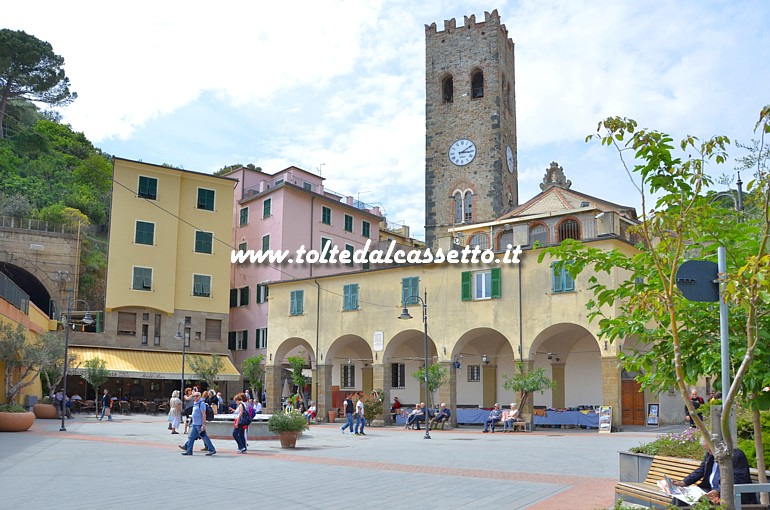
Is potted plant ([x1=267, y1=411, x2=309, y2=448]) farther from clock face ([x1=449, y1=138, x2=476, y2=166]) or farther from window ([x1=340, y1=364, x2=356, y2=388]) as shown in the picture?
clock face ([x1=449, y1=138, x2=476, y2=166])

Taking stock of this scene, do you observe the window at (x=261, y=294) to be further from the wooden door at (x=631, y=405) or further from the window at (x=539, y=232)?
the wooden door at (x=631, y=405)

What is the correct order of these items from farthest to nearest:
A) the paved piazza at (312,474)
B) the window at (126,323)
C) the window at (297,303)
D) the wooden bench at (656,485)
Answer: the window at (126,323) < the window at (297,303) < the paved piazza at (312,474) < the wooden bench at (656,485)

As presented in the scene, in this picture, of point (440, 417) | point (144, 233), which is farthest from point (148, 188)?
point (440, 417)

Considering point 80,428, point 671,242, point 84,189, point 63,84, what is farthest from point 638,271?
point 63,84

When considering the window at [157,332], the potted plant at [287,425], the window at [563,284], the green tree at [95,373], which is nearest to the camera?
the potted plant at [287,425]

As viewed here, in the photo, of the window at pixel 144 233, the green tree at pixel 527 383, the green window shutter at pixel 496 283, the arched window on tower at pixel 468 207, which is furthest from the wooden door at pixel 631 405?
the window at pixel 144 233

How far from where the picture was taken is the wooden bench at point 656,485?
784 cm

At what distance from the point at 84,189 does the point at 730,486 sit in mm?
61083

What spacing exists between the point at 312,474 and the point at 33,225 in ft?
129

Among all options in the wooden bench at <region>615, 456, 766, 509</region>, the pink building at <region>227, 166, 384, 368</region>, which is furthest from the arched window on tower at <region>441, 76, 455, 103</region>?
the wooden bench at <region>615, 456, 766, 509</region>

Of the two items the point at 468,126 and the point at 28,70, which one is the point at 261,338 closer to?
the point at 468,126

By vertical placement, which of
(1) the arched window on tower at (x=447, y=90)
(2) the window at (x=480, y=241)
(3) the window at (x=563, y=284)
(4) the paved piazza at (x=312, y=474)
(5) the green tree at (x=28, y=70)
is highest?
(5) the green tree at (x=28, y=70)

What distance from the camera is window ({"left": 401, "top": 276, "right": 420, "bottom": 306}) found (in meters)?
33.3

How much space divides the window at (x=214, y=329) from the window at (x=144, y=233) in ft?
20.4
